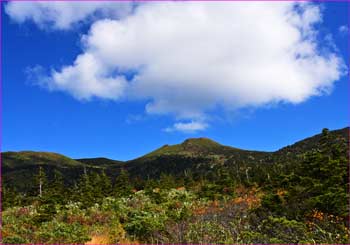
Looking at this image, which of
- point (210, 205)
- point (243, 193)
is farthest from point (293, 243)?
point (243, 193)

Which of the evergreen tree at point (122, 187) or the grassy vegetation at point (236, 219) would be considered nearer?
the grassy vegetation at point (236, 219)

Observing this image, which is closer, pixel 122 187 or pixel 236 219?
pixel 236 219

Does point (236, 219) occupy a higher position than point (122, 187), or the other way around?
point (122, 187)

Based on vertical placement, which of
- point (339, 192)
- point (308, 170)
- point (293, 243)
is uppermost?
point (308, 170)

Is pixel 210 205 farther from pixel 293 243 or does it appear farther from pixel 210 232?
pixel 293 243

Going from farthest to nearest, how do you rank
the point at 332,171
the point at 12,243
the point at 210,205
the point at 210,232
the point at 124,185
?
the point at 124,185, the point at 210,205, the point at 332,171, the point at 12,243, the point at 210,232

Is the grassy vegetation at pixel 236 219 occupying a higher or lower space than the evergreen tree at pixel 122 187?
lower

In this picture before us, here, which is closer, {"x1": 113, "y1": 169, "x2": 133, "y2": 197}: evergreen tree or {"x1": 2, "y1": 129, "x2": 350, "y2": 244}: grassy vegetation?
{"x1": 2, "y1": 129, "x2": 350, "y2": 244}: grassy vegetation

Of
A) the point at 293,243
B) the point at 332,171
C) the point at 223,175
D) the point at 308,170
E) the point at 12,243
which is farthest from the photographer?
the point at 223,175

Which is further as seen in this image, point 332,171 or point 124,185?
point 124,185

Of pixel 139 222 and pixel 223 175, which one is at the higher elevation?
pixel 223 175

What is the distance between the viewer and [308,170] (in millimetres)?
18906

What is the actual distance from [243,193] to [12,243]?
19.7 metres

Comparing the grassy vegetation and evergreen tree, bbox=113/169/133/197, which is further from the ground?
evergreen tree, bbox=113/169/133/197
